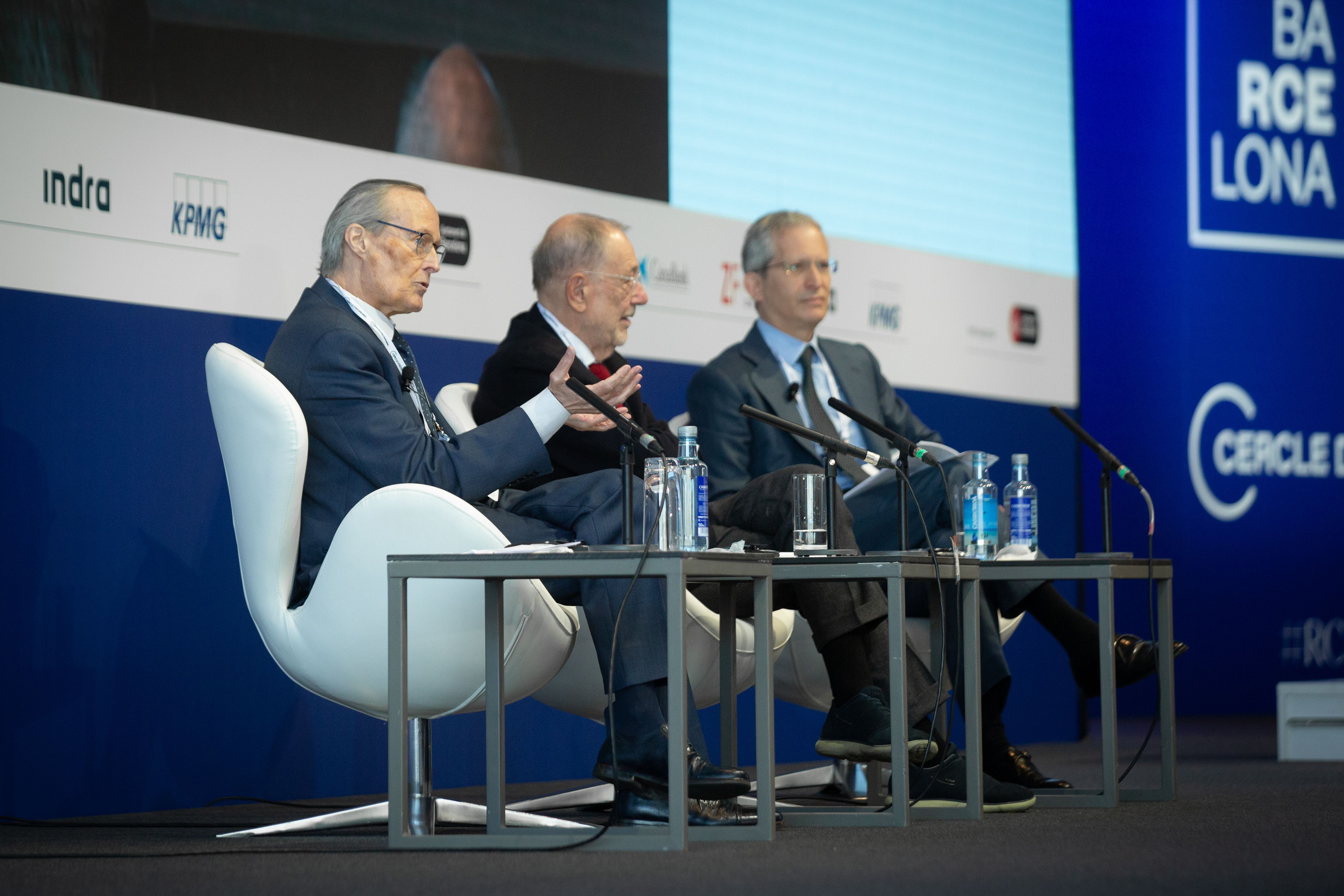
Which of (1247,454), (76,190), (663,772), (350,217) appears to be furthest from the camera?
(1247,454)

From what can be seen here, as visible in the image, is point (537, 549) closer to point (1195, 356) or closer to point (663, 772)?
point (663, 772)

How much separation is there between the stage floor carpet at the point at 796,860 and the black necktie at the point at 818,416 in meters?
1.01

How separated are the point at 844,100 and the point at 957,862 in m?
3.55

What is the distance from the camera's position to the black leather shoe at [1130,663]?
3.49 meters

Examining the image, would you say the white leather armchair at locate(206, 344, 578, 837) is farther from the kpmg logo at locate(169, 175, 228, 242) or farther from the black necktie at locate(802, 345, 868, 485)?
the black necktie at locate(802, 345, 868, 485)

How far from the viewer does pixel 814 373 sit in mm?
4172

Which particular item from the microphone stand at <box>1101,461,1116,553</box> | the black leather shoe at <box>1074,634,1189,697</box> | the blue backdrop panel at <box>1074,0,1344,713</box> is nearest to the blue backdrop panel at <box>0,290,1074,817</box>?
the black leather shoe at <box>1074,634,1189,697</box>

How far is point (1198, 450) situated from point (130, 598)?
4512mm

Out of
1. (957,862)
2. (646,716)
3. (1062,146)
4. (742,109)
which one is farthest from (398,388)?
(1062,146)

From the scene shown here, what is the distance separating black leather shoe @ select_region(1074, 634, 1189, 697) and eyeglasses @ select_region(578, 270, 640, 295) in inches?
52.4

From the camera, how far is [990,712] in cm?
357

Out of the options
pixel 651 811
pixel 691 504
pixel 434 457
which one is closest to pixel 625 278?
pixel 434 457

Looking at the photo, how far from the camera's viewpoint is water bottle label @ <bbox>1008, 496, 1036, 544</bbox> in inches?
136

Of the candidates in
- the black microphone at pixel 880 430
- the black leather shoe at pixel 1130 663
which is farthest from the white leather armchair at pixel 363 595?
the black leather shoe at pixel 1130 663
